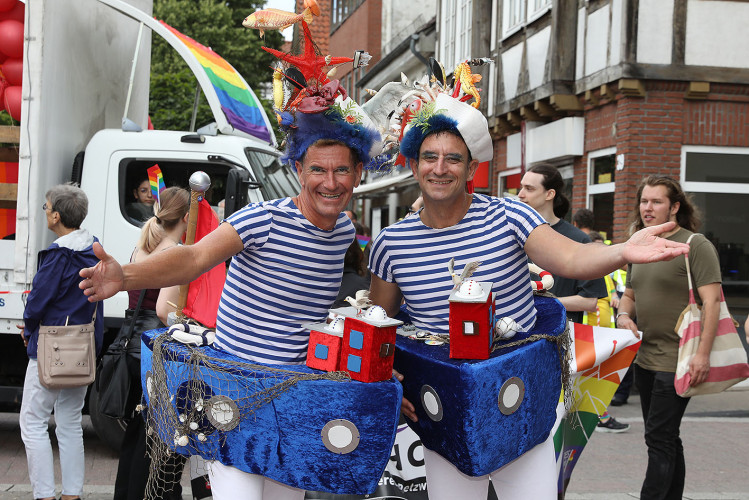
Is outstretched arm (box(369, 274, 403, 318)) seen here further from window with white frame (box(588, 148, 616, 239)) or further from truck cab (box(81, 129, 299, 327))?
window with white frame (box(588, 148, 616, 239))

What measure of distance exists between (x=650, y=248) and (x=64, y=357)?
3.43 m

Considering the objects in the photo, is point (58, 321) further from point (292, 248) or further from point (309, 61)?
point (309, 61)

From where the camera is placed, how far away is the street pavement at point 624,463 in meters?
5.45

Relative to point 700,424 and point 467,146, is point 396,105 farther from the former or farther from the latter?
point 700,424

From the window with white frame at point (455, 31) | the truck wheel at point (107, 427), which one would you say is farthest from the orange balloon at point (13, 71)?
the window with white frame at point (455, 31)

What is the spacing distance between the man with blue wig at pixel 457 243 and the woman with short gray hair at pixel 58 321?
7.80 ft

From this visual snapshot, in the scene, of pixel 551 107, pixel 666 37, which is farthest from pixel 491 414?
pixel 551 107

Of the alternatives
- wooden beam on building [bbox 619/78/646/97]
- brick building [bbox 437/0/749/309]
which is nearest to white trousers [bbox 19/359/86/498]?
brick building [bbox 437/0/749/309]

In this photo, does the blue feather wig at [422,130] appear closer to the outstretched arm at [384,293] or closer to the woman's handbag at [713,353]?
the outstretched arm at [384,293]

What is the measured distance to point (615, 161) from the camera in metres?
11.9

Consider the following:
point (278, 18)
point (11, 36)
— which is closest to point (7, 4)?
point (11, 36)

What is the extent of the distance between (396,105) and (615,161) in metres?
9.29

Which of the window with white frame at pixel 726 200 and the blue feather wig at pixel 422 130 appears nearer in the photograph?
the blue feather wig at pixel 422 130

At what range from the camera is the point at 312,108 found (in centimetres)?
284
